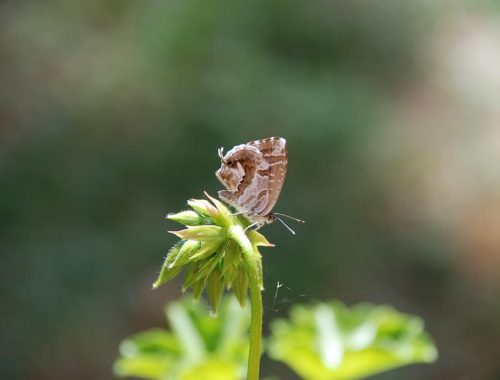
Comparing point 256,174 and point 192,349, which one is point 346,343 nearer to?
point 192,349

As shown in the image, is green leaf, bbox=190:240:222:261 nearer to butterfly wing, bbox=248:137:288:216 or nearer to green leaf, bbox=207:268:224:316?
green leaf, bbox=207:268:224:316

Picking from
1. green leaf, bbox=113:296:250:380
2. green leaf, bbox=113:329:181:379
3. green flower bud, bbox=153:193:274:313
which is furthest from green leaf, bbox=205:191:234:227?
green leaf, bbox=113:329:181:379

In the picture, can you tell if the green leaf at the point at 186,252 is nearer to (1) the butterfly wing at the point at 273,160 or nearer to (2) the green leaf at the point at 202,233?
(2) the green leaf at the point at 202,233

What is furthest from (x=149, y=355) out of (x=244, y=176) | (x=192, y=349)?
(x=244, y=176)

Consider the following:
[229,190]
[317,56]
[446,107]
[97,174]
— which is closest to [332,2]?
[317,56]

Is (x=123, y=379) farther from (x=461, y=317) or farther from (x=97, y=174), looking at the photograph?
(x=461, y=317)

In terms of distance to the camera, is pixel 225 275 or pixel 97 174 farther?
pixel 97 174
